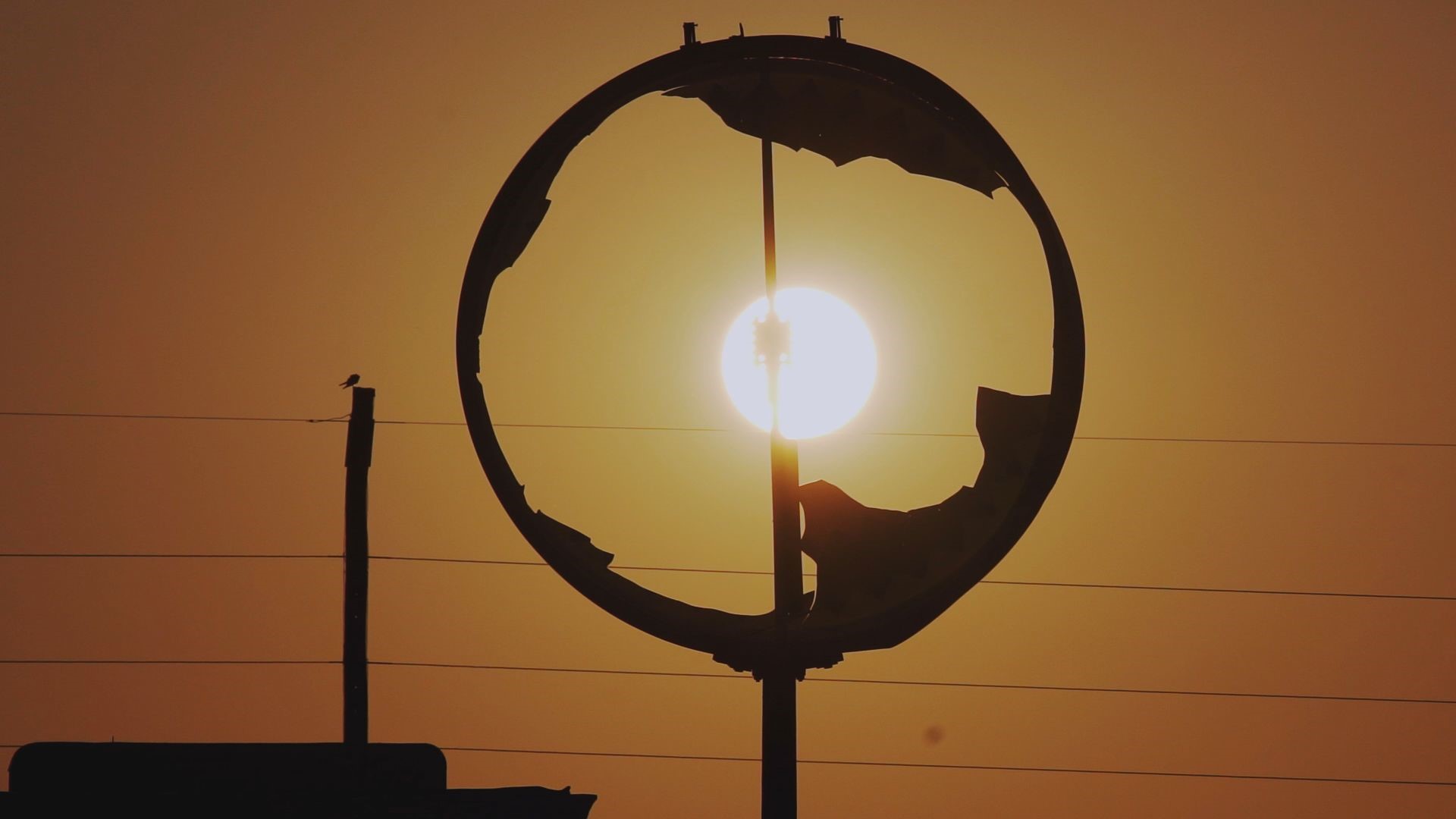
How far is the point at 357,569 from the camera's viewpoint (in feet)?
27.0

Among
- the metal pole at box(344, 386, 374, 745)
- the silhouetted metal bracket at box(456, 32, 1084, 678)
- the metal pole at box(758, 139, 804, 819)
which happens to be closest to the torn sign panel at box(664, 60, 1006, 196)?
the silhouetted metal bracket at box(456, 32, 1084, 678)

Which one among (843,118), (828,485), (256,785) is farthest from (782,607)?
(256,785)

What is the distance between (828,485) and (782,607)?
638mm

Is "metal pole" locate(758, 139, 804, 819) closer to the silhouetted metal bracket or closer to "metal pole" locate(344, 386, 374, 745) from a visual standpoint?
the silhouetted metal bracket

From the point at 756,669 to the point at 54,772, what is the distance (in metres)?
3.96

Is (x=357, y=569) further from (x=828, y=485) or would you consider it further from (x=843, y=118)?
(x=843, y=118)

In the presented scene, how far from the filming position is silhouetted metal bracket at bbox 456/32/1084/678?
6.11 metres

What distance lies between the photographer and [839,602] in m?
6.24

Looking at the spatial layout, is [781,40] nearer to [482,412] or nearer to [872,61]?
[872,61]

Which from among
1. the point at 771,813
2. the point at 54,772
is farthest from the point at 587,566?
the point at 54,772

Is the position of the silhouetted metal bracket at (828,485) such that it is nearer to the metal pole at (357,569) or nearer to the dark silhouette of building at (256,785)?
the dark silhouette of building at (256,785)

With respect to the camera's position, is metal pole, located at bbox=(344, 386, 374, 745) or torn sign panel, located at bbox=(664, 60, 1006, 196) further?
metal pole, located at bbox=(344, 386, 374, 745)

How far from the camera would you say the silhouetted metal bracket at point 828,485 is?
6105mm

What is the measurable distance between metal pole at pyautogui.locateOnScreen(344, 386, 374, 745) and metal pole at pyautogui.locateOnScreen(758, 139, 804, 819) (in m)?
3.20
